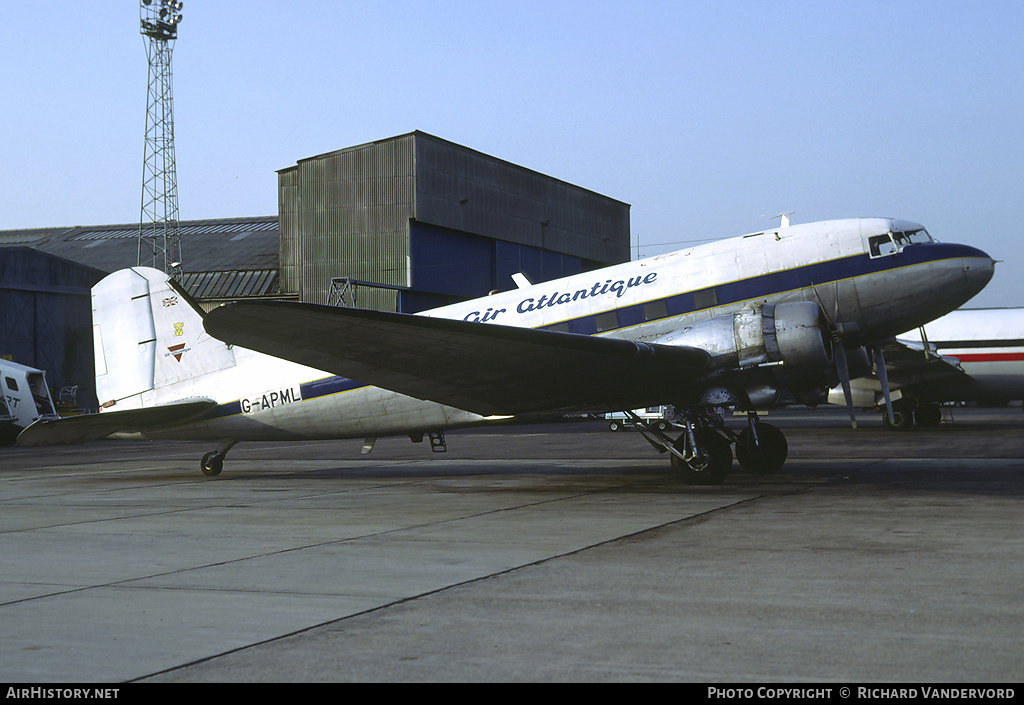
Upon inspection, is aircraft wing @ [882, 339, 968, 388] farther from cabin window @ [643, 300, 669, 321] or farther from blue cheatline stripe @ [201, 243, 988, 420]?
cabin window @ [643, 300, 669, 321]

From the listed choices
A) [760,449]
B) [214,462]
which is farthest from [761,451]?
[214,462]

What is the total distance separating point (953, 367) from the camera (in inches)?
1262

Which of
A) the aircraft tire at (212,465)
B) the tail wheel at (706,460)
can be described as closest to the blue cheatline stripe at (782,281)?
the tail wheel at (706,460)

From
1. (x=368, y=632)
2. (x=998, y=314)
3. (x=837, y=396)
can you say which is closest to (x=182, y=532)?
(x=368, y=632)

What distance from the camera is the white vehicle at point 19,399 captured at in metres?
39.8

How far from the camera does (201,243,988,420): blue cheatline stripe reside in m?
14.8

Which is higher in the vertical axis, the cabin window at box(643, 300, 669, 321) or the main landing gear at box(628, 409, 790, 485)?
the cabin window at box(643, 300, 669, 321)

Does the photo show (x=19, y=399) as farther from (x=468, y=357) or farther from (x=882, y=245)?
(x=882, y=245)

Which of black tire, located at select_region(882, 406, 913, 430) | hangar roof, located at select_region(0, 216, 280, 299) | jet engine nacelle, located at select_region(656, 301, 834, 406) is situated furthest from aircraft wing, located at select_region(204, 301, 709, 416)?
hangar roof, located at select_region(0, 216, 280, 299)

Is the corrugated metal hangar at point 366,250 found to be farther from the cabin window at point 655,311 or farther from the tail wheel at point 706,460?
the tail wheel at point 706,460

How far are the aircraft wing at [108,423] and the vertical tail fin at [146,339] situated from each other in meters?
0.68

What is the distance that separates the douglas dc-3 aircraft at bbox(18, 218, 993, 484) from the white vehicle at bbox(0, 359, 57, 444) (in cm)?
2548

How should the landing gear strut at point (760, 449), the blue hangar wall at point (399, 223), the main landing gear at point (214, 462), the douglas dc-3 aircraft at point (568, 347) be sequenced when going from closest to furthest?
the douglas dc-3 aircraft at point (568, 347)
the landing gear strut at point (760, 449)
the main landing gear at point (214, 462)
the blue hangar wall at point (399, 223)

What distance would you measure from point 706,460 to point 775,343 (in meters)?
2.24
